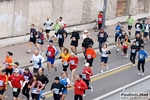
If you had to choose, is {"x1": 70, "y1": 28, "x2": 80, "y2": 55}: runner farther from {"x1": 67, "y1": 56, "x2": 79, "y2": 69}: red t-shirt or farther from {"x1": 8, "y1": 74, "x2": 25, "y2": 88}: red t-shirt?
{"x1": 8, "y1": 74, "x2": 25, "y2": 88}: red t-shirt

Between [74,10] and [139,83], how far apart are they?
15.5m

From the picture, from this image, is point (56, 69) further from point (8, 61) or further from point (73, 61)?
point (8, 61)

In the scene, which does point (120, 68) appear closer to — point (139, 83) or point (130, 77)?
point (130, 77)

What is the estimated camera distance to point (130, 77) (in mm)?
22219

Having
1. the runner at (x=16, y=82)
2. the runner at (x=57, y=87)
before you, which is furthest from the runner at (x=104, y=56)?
the runner at (x=57, y=87)

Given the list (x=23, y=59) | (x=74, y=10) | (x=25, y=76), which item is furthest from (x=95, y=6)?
(x=25, y=76)

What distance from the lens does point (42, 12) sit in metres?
28.7

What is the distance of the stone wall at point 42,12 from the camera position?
2634 centimetres

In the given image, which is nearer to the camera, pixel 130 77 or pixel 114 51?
pixel 130 77

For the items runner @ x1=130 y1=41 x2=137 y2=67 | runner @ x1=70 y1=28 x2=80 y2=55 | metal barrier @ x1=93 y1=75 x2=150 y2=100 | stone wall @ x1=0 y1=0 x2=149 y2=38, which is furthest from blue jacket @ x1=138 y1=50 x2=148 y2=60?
stone wall @ x1=0 y1=0 x2=149 y2=38

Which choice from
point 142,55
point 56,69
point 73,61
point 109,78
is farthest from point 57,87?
point 142,55

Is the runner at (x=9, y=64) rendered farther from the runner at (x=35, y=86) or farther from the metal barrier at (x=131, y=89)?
the metal barrier at (x=131, y=89)

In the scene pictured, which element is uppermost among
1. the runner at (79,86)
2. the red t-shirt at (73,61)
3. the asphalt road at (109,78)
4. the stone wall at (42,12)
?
the stone wall at (42,12)

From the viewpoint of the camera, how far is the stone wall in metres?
26.3
